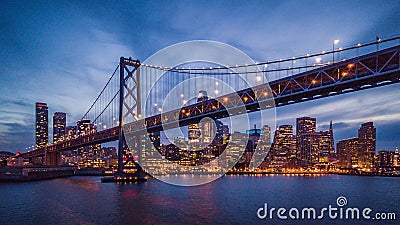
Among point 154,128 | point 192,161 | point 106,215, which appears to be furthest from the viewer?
point 192,161

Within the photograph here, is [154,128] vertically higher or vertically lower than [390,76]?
lower

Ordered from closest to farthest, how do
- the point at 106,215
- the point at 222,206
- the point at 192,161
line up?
1. the point at 106,215
2. the point at 222,206
3. the point at 192,161

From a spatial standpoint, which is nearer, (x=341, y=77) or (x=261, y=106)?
(x=341, y=77)

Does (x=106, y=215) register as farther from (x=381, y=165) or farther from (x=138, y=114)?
(x=381, y=165)

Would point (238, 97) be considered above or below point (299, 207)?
above

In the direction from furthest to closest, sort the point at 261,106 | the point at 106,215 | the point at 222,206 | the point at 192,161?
the point at 192,161
the point at 261,106
the point at 222,206
the point at 106,215

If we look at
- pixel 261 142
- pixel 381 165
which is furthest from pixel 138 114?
pixel 381 165

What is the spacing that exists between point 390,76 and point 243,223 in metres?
11.8

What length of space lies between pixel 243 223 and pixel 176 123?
19030 millimetres

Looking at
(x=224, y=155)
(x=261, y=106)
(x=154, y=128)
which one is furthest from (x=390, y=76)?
(x=224, y=155)

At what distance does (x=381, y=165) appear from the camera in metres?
144

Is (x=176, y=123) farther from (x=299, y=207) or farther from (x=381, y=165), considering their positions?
(x=381, y=165)

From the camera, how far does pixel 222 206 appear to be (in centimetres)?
2552

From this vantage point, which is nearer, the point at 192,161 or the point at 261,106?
the point at 261,106
